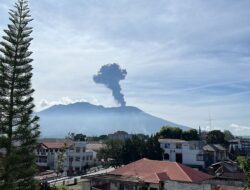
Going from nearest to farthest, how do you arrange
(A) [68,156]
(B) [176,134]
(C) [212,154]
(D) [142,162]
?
(D) [142,162], (A) [68,156], (C) [212,154], (B) [176,134]

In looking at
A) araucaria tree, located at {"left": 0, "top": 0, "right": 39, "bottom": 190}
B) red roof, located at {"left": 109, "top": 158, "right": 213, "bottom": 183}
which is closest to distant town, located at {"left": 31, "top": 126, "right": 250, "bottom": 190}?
red roof, located at {"left": 109, "top": 158, "right": 213, "bottom": 183}

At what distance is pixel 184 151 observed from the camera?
7150cm

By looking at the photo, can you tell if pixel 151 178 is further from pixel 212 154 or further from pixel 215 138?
pixel 215 138

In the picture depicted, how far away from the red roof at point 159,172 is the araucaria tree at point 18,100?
1408 cm

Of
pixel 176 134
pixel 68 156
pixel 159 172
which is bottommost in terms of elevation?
pixel 159 172

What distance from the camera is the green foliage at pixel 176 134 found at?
84.4m

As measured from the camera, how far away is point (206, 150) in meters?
74.4

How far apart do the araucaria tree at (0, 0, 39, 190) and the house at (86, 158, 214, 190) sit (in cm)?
1225

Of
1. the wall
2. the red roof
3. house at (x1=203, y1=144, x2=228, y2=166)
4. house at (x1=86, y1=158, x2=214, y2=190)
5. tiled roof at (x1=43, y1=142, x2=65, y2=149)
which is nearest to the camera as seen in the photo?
the wall

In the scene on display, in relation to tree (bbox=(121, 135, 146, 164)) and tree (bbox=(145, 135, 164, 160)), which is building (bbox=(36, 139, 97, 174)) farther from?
tree (bbox=(145, 135, 164, 160))

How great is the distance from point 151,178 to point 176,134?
4943 cm

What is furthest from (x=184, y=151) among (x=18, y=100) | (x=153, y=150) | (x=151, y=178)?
(x=18, y=100)

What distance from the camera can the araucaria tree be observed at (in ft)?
80.8

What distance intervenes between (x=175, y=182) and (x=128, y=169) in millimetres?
8533
